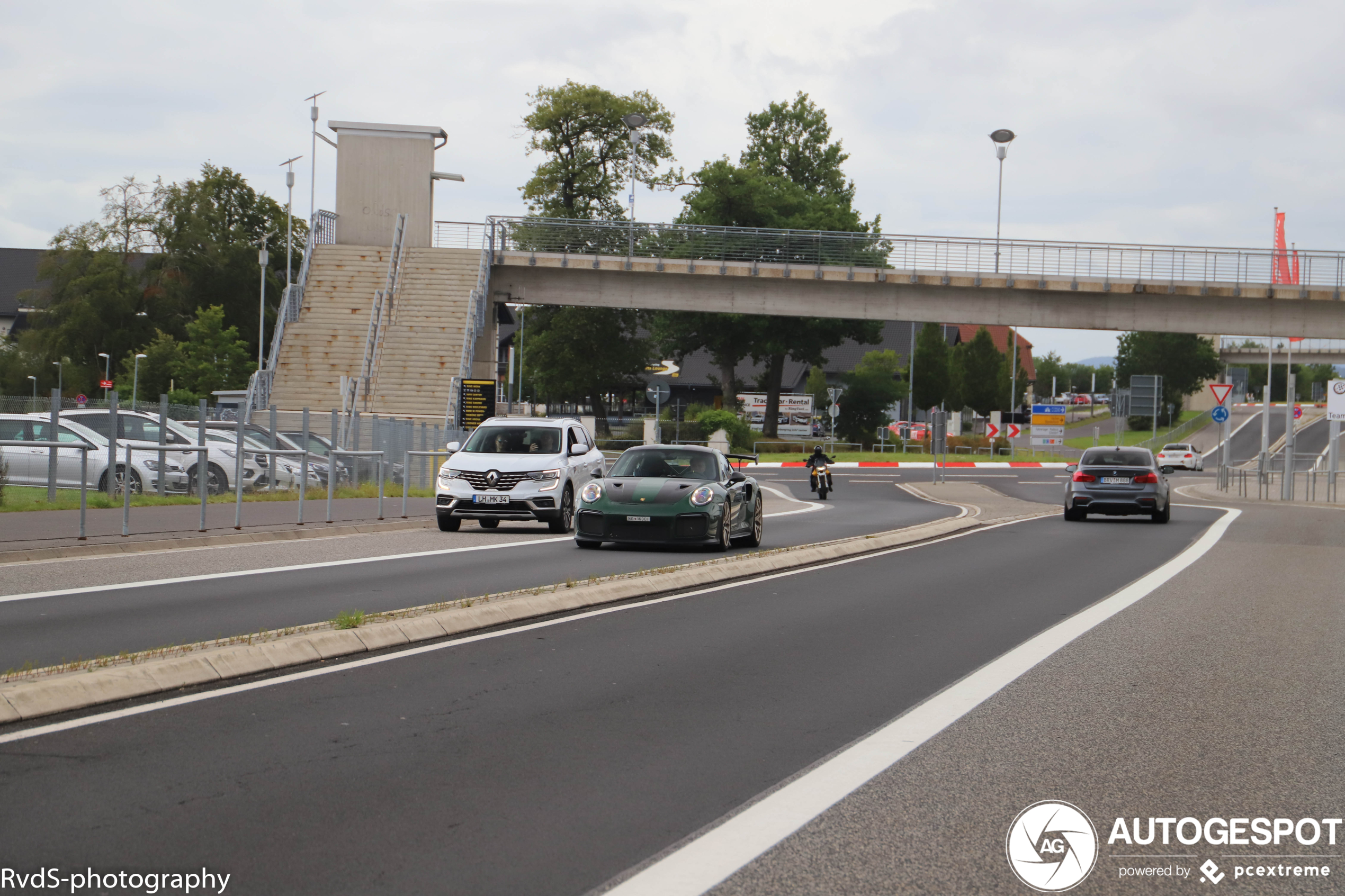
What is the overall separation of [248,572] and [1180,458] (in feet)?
211

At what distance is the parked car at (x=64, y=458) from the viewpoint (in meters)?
17.1

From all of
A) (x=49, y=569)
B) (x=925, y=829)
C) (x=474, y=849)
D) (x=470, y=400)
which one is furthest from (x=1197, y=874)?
(x=470, y=400)

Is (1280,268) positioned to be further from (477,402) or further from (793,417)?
(793,417)

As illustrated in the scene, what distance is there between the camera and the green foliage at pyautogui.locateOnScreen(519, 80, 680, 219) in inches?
2827

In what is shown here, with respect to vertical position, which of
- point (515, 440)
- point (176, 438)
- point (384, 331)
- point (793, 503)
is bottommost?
point (793, 503)

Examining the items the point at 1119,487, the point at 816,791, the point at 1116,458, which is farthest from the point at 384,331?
the point at 816,791

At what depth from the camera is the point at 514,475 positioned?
20.0 meters

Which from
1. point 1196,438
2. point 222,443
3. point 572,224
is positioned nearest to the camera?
point 222,443

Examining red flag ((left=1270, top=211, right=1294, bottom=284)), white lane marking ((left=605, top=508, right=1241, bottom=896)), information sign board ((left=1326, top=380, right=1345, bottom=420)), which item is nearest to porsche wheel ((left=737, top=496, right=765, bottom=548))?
white lane marking ((left=605, top=508, right=1241, bottom=896))

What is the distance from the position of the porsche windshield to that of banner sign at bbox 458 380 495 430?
17.5 m

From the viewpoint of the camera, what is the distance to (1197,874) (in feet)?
14.8

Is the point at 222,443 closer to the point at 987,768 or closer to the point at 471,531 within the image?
the point at 471,531

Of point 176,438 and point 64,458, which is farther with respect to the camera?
point 176,438

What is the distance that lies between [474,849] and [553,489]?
15.6 metres
